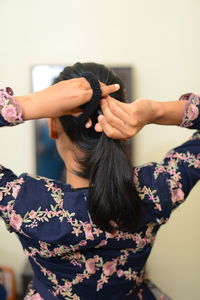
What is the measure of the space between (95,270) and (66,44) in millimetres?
1174

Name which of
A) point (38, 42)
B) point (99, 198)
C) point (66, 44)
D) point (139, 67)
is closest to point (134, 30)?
point (139, 67)

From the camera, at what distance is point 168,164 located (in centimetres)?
80

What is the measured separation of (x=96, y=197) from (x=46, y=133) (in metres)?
1.01

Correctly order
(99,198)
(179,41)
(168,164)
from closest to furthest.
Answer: (99,198) → (168,164) → (179,41)

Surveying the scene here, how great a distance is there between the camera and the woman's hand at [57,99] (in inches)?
→ 24.2

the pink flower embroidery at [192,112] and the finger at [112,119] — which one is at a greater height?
the finger at [112,119]

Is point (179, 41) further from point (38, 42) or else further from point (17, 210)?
point (17, 210)

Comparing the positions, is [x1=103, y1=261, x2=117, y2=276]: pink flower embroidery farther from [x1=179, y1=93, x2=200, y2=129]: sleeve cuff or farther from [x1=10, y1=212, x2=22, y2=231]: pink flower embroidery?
[x1=179, y1=93, x2=200, y2=129]: sleeve cuff

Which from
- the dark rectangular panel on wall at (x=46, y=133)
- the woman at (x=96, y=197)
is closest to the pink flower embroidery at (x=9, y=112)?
the woman at (x=96, y=197)

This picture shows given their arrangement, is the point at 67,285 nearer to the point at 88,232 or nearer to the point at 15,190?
the point at 88,232

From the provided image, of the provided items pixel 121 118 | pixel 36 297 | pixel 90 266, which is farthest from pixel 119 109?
pixel 36 297

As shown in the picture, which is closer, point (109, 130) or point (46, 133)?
point (109, 130)

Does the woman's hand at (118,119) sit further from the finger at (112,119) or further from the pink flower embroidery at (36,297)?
the pink flower embroidery at (36,297)

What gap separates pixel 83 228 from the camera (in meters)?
0.69
